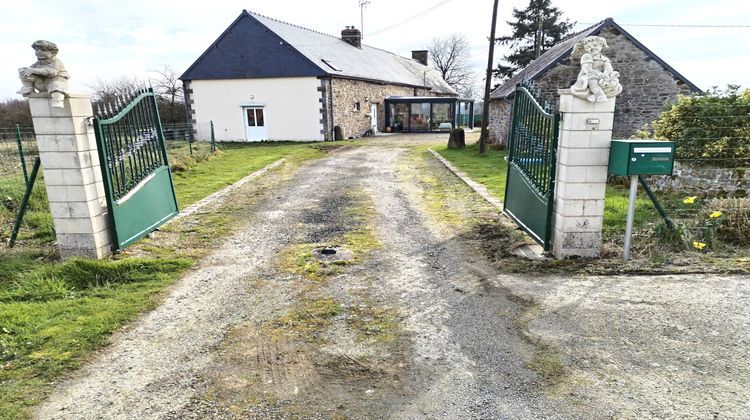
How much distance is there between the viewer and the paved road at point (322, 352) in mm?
2938

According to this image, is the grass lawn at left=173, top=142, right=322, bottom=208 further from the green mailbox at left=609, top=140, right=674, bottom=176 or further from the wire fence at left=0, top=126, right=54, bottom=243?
the green mailbox at left=609, top=140, right=674, bottom=176

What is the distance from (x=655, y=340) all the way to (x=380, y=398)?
2307 millimetres

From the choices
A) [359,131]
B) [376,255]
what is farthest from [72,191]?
[359,131]

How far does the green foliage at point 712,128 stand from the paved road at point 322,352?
213 inches

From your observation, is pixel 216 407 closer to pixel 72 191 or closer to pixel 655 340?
pixel 655 340

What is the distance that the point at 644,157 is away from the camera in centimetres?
496

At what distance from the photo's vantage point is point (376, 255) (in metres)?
5.87

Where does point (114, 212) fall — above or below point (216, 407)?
above

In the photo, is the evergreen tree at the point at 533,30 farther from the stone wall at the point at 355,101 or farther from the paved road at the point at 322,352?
the paved road at the point at 322,352

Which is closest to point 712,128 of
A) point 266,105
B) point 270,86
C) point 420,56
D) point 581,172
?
point 581,172

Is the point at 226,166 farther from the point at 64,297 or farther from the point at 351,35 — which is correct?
the point at 351,35

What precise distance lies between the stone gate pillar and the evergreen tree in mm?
37323

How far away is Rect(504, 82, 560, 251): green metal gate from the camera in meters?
5.59

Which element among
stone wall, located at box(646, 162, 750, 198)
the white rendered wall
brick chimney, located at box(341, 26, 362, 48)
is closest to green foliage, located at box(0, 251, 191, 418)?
stone wall, located at box(646, 162, 750, 198)
